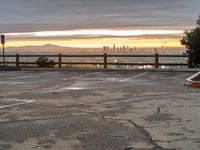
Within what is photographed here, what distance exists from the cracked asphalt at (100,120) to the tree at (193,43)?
1388 centimetres

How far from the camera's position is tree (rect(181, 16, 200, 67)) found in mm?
30328

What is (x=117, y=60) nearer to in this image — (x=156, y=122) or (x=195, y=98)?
(x=195, y=98)

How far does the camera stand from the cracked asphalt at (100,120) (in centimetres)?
848

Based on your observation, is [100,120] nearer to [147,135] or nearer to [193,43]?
[147,135]

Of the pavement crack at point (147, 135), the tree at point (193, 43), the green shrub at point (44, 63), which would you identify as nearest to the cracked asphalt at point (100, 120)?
the pavement crack at point (147, 135)

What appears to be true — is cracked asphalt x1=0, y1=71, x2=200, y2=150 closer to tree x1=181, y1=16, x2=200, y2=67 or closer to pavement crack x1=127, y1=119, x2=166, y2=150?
pavement crack x1=127, y1=119, x2=166, y2=150

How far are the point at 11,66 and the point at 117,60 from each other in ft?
26.3

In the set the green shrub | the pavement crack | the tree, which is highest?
the tree

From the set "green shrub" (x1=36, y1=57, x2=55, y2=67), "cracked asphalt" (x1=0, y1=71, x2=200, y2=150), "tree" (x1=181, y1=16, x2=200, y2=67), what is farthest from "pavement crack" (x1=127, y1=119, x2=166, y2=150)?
"green shrub" (x1=36, y1=57, x2=55, y2=67)

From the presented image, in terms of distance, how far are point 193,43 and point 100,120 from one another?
20.8m

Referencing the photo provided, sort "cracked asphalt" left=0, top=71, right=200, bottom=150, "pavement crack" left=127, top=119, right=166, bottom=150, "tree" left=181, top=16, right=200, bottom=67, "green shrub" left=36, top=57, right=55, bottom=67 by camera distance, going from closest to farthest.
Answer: "pavement crack" left=127, top=119, right=166, bottom=150 < "cracked asphalt" left=0, top=71, right=200, bottom=150 < "tree" left=181, top=16, right=200, bottom=67 < "green shrub" left=36, top=57, right=55, bottom=67

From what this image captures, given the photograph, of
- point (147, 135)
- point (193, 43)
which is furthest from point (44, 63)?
point (147, 135)

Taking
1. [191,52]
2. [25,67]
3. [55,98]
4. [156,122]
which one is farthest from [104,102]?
[25,67]

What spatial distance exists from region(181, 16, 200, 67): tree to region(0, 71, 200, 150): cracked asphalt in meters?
13.9
